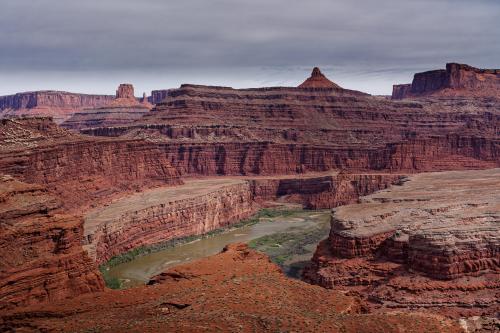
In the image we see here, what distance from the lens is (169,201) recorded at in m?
78.8

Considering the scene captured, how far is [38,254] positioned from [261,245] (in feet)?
124

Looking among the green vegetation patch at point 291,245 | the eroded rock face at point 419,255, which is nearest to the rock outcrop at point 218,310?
Answer: the eroded rock face at point 419,255

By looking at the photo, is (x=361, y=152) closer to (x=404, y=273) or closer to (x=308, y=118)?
(x=308, y=118)

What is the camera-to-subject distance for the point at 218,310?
98.3 ft

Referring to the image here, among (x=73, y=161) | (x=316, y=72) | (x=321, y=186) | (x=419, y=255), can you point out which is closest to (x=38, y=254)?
(x=419, y=255)

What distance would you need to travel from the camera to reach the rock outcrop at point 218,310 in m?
28.4

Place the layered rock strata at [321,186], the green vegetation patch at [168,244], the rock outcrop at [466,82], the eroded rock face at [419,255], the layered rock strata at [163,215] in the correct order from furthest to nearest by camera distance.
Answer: the rock outcrop at [466,82] → the layered rock strata at [321,186] → the layered rock strata at [163,215] → the green vegetation patch at [168,244] → the eroded rock face at [419,255]

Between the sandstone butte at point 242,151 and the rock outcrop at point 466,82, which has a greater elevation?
the rock outcrop at point 466,82

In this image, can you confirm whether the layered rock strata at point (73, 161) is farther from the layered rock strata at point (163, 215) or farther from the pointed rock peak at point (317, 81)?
the pointed rock peak at point (317, 81)

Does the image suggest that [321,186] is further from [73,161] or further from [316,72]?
[316,72]

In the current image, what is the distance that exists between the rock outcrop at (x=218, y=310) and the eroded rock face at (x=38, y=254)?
252 centimetres

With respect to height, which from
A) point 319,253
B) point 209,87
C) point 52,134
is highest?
point 209,87

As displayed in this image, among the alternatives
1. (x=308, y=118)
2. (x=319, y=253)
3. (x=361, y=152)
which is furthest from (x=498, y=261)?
Answer: (x=308, y=118)

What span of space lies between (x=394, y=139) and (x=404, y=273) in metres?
104
